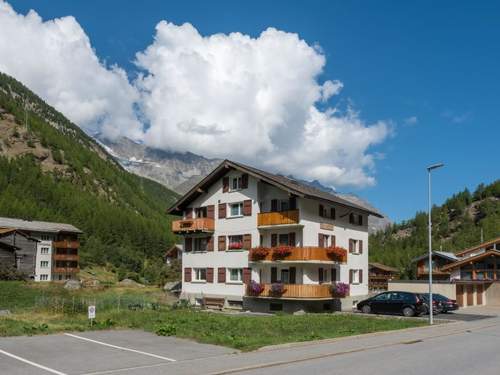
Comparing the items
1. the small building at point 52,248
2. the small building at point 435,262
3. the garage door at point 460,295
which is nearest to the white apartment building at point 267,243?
the garage door at point 460,295

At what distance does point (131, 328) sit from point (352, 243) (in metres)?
29.0

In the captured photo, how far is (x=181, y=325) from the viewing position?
88.7 feet

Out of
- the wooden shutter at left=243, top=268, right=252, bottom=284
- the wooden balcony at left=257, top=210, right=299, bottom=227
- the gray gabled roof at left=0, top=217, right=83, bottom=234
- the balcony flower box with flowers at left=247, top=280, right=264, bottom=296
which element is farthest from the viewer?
the gray gabled roof at left=0, top=217, right=83, bottom=234

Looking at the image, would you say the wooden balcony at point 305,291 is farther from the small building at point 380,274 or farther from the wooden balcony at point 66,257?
the small building at point 380,274

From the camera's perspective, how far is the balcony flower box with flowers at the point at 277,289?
43.4m

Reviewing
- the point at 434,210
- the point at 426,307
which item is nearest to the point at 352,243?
the point at 426,307

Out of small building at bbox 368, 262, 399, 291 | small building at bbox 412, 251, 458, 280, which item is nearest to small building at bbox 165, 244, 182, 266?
small building at bbox 368, 262, 399, 291

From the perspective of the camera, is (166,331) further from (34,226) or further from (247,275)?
(34,226)

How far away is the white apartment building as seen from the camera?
44125 mm

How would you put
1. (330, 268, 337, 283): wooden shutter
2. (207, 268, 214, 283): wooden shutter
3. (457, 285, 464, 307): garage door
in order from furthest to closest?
(457, 285, 464, 307): garage door, (207, 268, 214, 283): wooden shutter, (330, 268, 337, 283): wooden shutter

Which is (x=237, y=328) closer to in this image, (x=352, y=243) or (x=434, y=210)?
(x=352, y=243)

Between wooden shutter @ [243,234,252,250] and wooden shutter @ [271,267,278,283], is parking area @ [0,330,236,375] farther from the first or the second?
wooden shutter @ [243,234,252,250]

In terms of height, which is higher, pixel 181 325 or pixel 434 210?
pixel 434 210

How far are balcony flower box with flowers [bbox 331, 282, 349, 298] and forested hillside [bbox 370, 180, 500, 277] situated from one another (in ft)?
251
